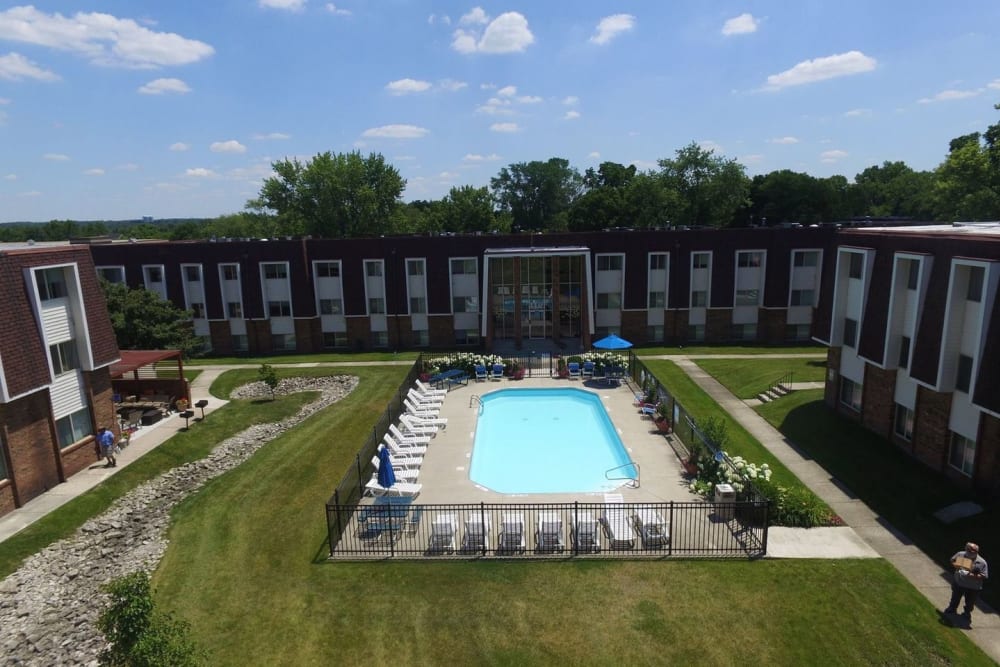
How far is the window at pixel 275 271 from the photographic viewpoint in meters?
43.2

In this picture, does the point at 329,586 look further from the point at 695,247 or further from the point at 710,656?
the point at 695,247

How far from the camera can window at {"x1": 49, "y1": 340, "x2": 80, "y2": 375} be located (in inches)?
824

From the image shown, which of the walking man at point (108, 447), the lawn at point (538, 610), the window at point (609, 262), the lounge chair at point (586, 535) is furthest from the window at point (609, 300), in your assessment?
the walking man at point (108, 447)

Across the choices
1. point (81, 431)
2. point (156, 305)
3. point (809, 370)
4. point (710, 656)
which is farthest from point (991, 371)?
point (156, 305)

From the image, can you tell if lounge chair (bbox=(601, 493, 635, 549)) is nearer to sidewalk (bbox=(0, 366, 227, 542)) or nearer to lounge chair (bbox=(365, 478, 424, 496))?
lounge chair (bbox=(365, 478, 424, 496))

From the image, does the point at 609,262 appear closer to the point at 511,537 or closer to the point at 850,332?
the point at 850,332

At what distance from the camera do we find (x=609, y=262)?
137 ft

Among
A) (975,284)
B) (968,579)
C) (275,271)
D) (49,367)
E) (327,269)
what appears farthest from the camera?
(327,269)

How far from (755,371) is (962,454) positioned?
51.1 feet

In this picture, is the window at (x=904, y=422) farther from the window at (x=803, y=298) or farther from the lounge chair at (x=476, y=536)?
the window at (x=803, y=298)

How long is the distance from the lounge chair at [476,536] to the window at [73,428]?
16315 mm

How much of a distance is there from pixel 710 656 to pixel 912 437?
1429 cm

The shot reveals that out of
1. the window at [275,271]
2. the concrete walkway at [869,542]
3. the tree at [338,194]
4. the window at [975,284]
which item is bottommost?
the concrete walkway at [869,542]

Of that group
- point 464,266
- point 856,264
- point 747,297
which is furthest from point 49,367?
point 747,297
